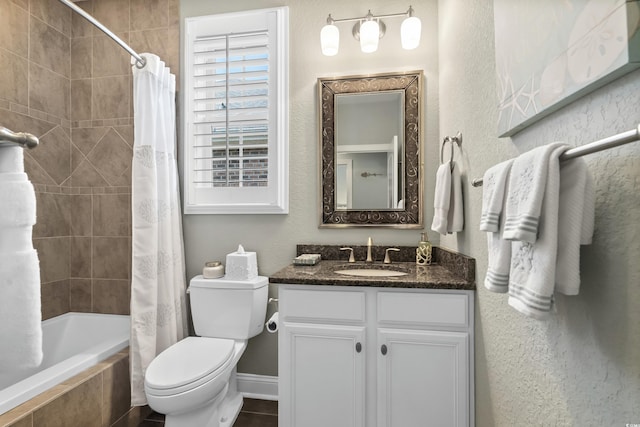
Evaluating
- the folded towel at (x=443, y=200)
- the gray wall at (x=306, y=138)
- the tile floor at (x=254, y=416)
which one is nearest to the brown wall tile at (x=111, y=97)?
the gray wall at (x=306, y=138)

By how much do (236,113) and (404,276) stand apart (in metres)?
1.57

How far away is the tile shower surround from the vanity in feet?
4.96

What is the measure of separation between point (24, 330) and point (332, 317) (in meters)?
1.13

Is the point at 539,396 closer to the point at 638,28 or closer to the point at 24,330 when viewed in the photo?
the point at 638,28

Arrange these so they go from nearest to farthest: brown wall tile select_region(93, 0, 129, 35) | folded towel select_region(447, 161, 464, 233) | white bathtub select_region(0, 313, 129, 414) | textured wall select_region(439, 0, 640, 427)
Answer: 1. textured wall select_region(439, 0, 640, 427)
2. folded towel select_region(447, 161, 464, 233)
3. white bathtub select_region(0, 313, 129, 414)
4. brown wall tile select_region(93, 0, 129, 35)

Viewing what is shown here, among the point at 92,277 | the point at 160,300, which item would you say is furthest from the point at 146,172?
the point at 92,277

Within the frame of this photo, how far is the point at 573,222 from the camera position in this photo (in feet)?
2.17

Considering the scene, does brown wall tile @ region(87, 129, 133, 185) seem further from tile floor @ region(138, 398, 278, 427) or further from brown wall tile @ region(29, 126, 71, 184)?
tile floor @ region(138, 398, 278, 427)

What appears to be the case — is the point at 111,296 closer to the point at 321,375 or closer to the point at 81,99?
the point at 81,99

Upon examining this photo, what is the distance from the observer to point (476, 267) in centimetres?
146

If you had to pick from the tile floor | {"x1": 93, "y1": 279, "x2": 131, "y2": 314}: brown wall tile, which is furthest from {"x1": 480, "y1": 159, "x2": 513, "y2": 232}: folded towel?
{"x1": 93, "y1": 279, "x2": 131, "y2": 314}: brown wall tile

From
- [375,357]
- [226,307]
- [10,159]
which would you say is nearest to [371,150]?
[375,357]

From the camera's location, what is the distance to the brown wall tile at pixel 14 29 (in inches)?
77.9

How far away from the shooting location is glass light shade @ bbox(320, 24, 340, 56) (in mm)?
1978
